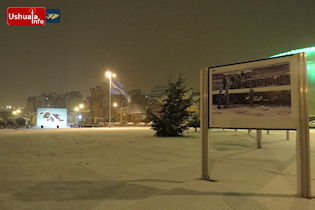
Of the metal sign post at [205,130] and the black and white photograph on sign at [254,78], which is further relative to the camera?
the metal sign post at [205,130]

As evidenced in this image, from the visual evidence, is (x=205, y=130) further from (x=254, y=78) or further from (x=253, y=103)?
(x=254, y=78)

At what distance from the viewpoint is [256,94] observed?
3691mm

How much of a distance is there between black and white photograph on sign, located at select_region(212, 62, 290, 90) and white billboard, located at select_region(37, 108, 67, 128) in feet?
121

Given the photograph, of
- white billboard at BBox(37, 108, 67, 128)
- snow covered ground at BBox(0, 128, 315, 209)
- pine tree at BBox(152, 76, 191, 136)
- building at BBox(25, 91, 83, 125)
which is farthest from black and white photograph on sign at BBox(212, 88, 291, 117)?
building at BBox(25, 91, 83, 125)

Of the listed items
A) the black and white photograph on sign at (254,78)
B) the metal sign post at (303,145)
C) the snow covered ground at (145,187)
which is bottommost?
the snow covered ground at (145,187)

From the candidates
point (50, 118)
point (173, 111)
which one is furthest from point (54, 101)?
point (173, 111)

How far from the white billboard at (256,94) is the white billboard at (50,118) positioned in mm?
36804

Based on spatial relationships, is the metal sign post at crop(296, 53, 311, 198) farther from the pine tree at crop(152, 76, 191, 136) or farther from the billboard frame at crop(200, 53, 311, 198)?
the pine tree at crop(152, 76, 191, 136)

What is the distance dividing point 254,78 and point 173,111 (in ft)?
38.6

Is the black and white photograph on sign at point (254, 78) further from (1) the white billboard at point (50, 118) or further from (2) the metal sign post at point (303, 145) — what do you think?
(1) the white billboard at point (50, 118)

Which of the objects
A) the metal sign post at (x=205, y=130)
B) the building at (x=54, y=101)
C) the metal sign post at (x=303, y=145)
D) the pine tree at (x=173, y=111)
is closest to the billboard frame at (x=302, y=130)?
the metal sign post at (x=303, y=145)

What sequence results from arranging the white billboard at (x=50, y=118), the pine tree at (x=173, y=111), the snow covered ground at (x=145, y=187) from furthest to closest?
1. the white billboard at (x=50, y=118)
2. the pine tree at (x=173, y=111)
3. the snow covered ground at (x=145, y=187)

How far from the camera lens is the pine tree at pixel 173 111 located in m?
15.4

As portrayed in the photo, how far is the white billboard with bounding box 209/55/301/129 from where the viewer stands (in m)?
3.41
